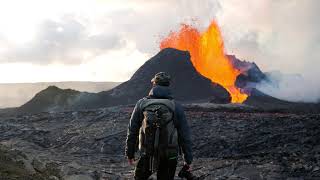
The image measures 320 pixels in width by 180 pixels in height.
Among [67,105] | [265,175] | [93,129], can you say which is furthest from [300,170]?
[67,105]

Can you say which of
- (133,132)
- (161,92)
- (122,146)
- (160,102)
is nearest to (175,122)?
(160,102)

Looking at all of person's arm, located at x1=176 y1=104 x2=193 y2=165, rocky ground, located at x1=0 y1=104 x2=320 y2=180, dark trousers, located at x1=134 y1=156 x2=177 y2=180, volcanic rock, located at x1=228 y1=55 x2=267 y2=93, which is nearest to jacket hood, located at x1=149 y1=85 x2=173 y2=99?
person's arm, located at x1=176 y1=104 x2=193 y2=165

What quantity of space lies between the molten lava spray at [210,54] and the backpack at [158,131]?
49.7 m

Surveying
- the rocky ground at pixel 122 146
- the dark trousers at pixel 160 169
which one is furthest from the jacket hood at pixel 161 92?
the rocky ground at pixel 122 146

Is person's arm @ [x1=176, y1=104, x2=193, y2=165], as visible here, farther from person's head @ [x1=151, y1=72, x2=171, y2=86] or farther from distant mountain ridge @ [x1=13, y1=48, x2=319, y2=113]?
distant mountain ridge @ [x1=13, y1=48, x2=319, y2=113]

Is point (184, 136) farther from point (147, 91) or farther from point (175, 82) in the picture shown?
point (175, 82)

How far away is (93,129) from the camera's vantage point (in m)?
27.9

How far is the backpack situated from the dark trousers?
7cm

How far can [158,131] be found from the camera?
781 centimetres

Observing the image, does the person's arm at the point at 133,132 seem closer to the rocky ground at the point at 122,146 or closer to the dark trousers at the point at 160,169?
the dark trousers at the point at 160,169

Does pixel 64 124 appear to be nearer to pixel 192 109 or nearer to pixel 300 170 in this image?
pixel 192 109

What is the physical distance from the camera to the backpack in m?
7.78

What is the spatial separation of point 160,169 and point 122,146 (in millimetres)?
16428

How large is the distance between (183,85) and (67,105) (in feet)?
38.3
